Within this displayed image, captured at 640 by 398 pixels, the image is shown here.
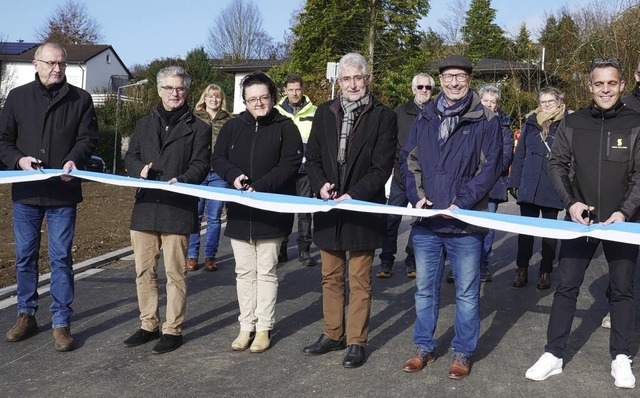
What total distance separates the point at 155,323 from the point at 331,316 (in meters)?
1.45

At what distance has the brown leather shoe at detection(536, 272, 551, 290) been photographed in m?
8.28

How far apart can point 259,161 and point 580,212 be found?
7.96 feet

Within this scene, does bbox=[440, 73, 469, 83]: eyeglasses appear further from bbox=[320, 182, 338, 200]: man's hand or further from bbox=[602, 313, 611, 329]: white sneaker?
bbox=[602, 313, 611, 329]: white sneaker

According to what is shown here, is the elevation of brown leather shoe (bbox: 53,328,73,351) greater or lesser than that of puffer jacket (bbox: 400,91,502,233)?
lesser

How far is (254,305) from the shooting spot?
599 centimetres

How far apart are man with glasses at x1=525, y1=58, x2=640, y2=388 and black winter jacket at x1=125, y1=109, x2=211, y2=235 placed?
2732 mm

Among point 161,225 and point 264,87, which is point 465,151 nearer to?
point 264,87

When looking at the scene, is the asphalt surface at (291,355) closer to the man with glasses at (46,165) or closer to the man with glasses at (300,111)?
the man with glasses at (46,165)

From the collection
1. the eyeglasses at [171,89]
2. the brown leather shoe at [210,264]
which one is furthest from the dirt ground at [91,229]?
the eyeglasses at [171,89]

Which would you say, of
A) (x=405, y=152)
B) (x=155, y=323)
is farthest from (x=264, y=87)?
(x=155, y=323)

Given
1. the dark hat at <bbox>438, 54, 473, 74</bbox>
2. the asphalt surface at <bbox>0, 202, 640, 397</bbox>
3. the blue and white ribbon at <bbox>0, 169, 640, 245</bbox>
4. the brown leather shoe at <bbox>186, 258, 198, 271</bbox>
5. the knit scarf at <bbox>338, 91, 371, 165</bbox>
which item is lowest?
the asphalt surface at <bbox>0, 202, 640, 397</bbox>

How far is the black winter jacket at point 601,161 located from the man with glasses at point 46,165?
12.3 feet

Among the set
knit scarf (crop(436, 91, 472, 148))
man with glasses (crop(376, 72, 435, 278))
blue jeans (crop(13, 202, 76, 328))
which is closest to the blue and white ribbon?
blue jeans (crop(13, 202, 76, 328))

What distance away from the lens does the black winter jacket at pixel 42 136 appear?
5.92 m
